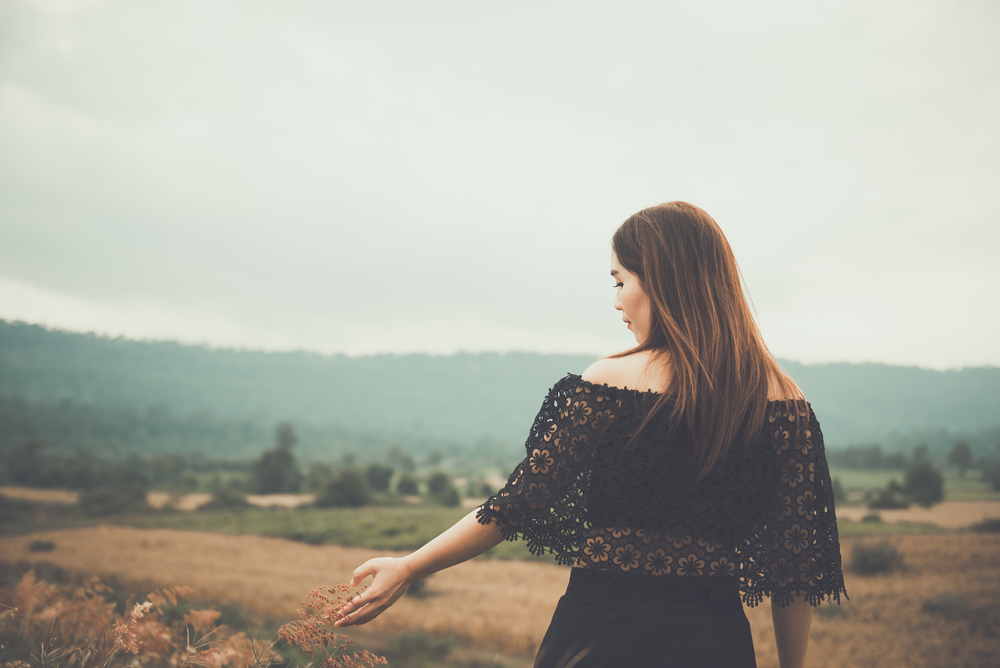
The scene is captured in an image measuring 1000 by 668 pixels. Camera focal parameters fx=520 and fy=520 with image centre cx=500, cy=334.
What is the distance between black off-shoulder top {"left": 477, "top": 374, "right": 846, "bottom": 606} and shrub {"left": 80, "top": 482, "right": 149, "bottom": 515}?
7349 cm

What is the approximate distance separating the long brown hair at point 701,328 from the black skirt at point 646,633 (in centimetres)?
41

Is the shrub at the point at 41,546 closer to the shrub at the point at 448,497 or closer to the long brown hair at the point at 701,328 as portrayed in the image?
the shrub at the point at 448,497

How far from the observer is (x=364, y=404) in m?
121

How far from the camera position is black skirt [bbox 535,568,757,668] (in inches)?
56.1

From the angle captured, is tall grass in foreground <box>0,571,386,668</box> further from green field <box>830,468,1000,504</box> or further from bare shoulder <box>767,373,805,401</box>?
green field <box>830,468,1000,504</box>

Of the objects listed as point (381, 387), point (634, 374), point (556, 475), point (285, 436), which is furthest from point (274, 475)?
point (634, 374)

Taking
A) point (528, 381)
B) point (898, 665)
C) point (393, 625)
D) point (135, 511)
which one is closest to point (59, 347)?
point (135, 511)

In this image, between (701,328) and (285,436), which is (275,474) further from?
(701,328)

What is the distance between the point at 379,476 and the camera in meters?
62.8

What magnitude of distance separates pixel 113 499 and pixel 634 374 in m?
75.9

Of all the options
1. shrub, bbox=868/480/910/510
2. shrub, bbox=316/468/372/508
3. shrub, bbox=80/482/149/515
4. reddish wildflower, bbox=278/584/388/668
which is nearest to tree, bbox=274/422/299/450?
shrub, bbox=80/482/149/515

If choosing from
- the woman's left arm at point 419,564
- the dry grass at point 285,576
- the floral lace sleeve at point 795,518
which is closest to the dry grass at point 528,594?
the dry grass at point 285,576

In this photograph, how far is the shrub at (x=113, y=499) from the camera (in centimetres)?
5834

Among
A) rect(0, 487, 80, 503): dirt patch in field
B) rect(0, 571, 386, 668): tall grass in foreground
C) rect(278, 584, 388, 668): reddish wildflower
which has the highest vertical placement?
rect(278, 584, 388, 668): reddish wildflower
